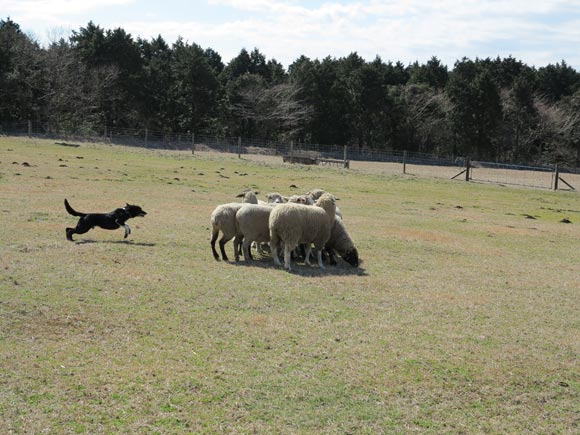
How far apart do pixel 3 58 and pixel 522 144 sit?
49.9 metres

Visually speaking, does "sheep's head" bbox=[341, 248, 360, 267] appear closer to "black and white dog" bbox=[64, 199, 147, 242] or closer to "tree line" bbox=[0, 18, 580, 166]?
"black and white dog" bbox=[64, 199, 147, 242]

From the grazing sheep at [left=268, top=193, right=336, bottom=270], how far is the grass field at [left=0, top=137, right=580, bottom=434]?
57 centimetres

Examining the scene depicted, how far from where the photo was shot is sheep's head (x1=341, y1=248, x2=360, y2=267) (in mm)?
14078

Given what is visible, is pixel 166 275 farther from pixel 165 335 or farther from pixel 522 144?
pixel 522 144

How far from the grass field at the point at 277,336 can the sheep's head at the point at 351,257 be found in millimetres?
309

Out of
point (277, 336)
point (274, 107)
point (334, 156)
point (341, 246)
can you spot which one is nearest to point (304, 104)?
point (274, 107)

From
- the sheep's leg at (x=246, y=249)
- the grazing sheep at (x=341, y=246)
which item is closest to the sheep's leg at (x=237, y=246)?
the sheep's leg at (x=246, y=249)

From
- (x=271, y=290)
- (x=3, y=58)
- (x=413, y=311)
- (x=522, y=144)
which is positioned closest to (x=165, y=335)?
(x=271, y=290)

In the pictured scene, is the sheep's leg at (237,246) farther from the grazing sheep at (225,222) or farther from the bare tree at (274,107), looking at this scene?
the bare tree at (274,107)

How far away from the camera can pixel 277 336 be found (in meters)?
8.99

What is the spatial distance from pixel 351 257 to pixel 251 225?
2.24 metres

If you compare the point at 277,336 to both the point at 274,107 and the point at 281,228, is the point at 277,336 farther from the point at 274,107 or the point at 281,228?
the point at 274,107

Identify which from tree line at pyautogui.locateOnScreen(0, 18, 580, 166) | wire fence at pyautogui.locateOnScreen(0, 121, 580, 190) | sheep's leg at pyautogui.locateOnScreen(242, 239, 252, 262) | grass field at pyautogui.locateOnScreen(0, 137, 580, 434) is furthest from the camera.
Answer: tree line at pyautogui.locateOnScreen(0, 18, 580, 166)

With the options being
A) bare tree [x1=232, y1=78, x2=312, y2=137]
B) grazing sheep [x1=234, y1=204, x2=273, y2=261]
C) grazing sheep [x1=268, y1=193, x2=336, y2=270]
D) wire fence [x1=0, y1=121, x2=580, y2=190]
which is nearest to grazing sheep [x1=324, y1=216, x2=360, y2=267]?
grazing sheep [x1=268, y1=193, x2=336, y2=270]
